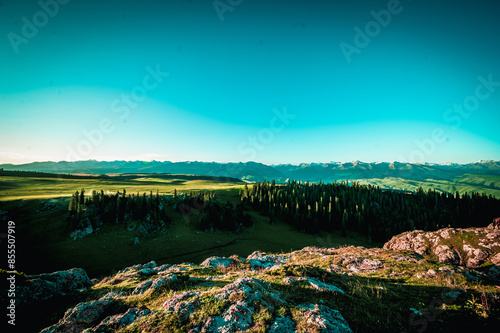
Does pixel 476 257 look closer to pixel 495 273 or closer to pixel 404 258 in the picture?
pixel 404 258

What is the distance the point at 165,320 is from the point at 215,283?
18.0 ft

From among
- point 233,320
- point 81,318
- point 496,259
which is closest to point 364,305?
point 233,320

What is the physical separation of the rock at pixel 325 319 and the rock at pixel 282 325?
65cm

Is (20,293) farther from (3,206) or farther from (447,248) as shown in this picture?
(3,206)

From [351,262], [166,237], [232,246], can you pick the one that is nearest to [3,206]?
[166,237]

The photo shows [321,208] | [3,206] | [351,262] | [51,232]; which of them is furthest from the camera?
[321,208]

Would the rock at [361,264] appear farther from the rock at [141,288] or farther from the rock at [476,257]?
the rock at [141,288]

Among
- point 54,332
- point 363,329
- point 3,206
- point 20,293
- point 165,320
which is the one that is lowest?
point 3,206

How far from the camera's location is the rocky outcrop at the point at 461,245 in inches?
803

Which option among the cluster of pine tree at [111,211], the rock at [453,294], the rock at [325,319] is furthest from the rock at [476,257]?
the cluster of pine tree at [111,211]

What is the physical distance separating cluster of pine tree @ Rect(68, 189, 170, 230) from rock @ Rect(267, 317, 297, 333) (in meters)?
51.5

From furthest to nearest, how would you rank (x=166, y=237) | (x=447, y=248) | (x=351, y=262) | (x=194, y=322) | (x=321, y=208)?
(x=321, y=208), (x=166, y=237), (x=447, y=248), (x=351, y=262), (x=194, y=322)

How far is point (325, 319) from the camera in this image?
680 cm

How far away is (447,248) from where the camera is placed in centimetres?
2419
